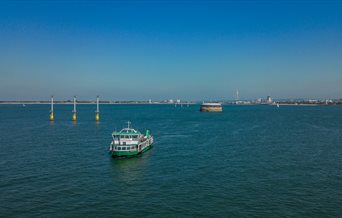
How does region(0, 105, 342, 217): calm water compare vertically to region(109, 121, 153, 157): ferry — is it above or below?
below

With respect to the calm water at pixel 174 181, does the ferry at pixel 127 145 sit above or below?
above

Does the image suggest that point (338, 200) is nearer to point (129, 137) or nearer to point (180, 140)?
point (129, 137)

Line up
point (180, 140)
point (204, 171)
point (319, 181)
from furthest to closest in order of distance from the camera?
point (180, 140), point (204, 171), point (319, 181)

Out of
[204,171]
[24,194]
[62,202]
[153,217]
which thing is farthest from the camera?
[204,171]

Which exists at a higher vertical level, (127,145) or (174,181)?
(127,145)

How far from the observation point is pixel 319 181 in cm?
4500

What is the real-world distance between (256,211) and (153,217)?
10.8 m

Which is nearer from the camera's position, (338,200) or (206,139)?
(338,200)

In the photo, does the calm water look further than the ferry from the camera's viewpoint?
No

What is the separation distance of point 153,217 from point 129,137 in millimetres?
36455

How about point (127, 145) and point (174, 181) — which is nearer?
point (174, 181)

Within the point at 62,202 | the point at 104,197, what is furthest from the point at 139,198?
the point at 62,202

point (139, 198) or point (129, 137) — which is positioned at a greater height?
point (129, 137)

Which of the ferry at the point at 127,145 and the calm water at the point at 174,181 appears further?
the ferry at the point at 127,145
